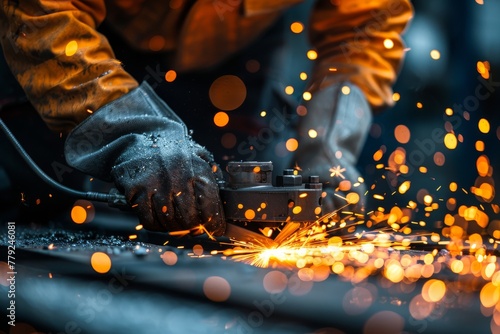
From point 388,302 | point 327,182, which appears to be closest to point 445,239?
point 327,182

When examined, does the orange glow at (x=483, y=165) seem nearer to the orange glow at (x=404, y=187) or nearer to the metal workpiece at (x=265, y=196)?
the orange glow at (x=404, y=187)

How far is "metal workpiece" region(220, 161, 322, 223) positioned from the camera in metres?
1.27

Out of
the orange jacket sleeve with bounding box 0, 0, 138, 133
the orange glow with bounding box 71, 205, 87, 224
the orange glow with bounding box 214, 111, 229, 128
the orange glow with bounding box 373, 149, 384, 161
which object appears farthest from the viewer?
the orange glow with bounding box 373, 149, 384, 161

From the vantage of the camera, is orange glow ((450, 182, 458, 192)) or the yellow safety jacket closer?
the yellow safety jacket

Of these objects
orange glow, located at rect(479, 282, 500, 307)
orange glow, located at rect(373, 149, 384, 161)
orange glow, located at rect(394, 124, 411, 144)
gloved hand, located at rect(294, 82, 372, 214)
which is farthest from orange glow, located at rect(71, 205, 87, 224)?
orange glow, located at rect(394, 124, 411, 144)

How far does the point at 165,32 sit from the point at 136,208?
0.64 metres

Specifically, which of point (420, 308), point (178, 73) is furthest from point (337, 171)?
point (420, 308)

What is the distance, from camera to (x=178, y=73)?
1881 mm

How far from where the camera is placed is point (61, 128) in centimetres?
157

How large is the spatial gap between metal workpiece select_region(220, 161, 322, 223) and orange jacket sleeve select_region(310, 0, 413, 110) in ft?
2.29

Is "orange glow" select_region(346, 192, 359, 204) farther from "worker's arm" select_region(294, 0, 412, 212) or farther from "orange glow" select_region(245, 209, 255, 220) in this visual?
"orange glow" select_region(245, 209, 255, 220)

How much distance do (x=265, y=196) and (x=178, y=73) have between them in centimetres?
71

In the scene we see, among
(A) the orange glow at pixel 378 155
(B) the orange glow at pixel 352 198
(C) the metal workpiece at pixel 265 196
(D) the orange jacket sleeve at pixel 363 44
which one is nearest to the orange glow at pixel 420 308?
(C) the metal workpiece at pixel 265 196

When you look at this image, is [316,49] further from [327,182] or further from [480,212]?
[480,212]
